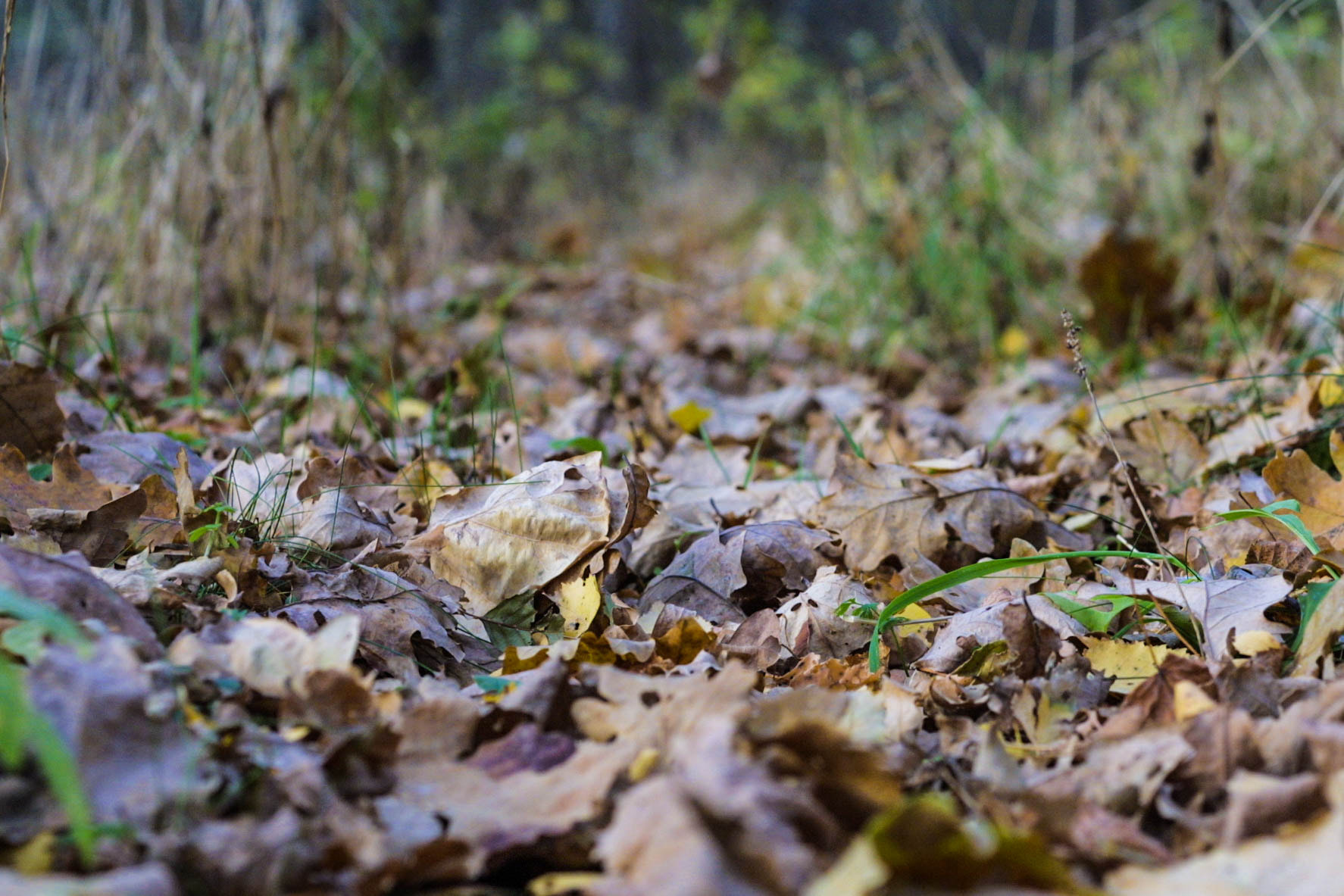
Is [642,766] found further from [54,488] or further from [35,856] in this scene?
[54,488]

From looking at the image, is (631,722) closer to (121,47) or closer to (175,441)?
(175,441)

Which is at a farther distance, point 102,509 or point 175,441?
point 175,441

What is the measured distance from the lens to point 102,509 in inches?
56.9

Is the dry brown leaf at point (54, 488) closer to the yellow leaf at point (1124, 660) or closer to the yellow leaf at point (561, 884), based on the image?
the yellow leaf at point (561, 884)

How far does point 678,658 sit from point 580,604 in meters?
0.16

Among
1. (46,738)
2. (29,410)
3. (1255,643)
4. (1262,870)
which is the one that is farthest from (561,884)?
(29,410)

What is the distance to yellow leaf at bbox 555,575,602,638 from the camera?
145cm

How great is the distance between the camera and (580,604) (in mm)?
1465

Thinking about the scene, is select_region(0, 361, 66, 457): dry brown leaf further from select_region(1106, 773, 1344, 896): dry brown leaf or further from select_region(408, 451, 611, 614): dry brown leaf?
select_region(1106, 773, 1344, 896): dry brown leaf

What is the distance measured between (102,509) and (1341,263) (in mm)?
3271

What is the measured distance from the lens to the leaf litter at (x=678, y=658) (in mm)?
827

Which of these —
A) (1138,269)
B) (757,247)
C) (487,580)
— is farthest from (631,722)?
(757,247)

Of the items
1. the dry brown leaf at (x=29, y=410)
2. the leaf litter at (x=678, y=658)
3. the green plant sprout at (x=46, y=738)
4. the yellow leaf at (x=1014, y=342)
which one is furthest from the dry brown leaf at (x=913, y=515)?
the yellow leaf at (x=1014, y=342)

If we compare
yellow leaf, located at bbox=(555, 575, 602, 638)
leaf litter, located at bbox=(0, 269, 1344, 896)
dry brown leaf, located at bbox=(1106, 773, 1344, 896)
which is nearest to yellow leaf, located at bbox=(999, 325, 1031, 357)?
leaf litter, located at bbox=(0, 269, 1344, 896)
